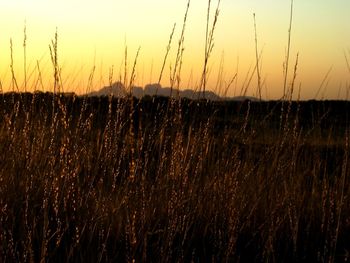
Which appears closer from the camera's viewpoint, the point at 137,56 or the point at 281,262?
the point at 281,262

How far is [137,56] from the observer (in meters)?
3.02

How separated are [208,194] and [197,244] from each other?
35 cm

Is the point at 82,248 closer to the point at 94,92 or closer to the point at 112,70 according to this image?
the point at 112,70

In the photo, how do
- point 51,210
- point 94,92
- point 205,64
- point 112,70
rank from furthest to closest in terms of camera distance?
point 94,92 < point 112,70 < point 205,64 < point 51,210

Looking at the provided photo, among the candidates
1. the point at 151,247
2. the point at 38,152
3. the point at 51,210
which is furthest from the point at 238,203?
the point at 38,152

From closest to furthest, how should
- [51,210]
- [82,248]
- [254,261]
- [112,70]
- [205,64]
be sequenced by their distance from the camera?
1. [82,248]
2. [254,261]
3. [51,210]
4. [205,64]
5. [112,70]

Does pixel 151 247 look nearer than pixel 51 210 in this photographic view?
Yes

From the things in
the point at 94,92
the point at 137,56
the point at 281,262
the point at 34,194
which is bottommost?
the point at 281,262

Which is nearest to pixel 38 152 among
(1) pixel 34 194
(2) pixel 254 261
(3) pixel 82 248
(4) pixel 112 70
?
(1) pixel 34 194

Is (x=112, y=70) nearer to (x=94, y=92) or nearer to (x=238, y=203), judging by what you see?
(x=94, y=92)

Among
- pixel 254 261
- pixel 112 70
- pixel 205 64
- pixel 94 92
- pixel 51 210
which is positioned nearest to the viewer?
pixel 254 261

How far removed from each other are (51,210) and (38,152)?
0.48 m

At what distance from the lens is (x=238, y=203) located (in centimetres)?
289

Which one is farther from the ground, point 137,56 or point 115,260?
point 137,56
